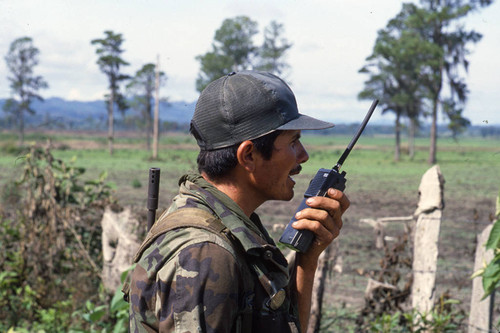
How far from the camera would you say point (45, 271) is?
546cm

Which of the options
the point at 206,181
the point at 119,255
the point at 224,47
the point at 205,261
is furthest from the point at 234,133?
the point at 224,47

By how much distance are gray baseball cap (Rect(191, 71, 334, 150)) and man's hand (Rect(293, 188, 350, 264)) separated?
0.68 feet

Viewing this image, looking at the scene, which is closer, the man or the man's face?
the man

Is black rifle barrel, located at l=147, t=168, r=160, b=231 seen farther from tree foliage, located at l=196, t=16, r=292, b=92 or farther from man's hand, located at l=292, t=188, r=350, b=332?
tree foliage, located at l=196, t=16, r=292, b=92

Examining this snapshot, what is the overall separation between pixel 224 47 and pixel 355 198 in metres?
31.3

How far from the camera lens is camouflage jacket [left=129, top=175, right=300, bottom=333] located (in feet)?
4.89

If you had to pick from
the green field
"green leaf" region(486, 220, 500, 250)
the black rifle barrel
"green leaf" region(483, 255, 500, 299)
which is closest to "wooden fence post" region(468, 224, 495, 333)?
the green field

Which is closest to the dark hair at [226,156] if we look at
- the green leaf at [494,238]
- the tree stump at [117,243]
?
the green leaf at [494,238]

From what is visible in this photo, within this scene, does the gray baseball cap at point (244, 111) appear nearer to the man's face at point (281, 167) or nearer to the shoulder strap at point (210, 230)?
the man's face at point (281, 167)

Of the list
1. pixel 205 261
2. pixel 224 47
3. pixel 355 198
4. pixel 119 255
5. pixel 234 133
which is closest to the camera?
pixel 205 261

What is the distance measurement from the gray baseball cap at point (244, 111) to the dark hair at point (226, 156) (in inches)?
0.8

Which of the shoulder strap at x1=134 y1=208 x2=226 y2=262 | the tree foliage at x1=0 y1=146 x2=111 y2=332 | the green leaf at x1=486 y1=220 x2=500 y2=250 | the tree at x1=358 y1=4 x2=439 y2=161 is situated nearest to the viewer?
the shoulder strap at x1=134 y1=208 x2=226 y2=262

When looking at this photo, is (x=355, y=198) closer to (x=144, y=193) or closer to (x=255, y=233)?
(x=144, y=193)

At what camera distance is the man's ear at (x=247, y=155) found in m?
1.74
